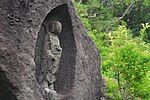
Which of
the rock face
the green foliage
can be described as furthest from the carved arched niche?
the green foliage

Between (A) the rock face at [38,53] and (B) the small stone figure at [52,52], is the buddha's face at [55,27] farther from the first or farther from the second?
(A) the rock face at [38,53]

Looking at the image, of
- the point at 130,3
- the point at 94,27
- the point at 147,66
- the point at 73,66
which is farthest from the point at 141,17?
the point at 73,66

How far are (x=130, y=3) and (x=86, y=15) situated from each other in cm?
485

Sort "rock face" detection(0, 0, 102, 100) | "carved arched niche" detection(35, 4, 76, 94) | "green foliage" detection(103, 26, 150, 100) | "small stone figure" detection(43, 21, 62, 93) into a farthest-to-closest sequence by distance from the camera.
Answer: "green foliage" detection(103, 26, 150, 100) → "carved arched niche" detection(35, 4, 76, 94) → "small stone figure" detection(43, 21, 62, 93) → "rock face" detection(0, 0, 102, 100)

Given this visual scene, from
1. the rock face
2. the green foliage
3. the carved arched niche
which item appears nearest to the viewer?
the rock face

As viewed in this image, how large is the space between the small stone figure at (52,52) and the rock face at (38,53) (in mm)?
133

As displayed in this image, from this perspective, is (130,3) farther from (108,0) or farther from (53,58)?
(53,58)

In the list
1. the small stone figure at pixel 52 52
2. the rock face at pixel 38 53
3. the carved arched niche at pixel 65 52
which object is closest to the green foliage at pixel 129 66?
the rock face at pixel 38 53

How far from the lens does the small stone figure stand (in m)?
7.55

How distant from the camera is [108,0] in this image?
23.4 meters

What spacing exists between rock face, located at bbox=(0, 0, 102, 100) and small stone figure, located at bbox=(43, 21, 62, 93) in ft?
0.44

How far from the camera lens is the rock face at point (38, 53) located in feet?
21.6

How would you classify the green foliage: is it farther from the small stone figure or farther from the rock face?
the small stone figure

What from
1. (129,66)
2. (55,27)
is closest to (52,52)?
(55,27)
